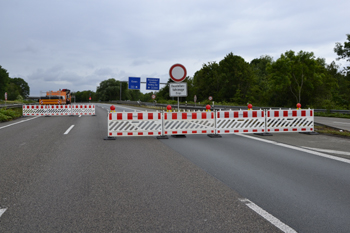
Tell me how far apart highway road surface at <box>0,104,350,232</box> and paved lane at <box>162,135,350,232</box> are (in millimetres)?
14

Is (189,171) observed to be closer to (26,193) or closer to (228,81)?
(26,193)

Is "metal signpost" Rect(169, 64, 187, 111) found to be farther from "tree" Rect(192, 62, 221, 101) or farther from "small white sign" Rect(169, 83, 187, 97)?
"tree" Rect(192, 62, 221, 101)

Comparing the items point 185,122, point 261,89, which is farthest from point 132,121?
point 261,89

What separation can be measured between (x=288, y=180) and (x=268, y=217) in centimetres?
186

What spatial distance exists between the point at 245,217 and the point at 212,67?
74436mm

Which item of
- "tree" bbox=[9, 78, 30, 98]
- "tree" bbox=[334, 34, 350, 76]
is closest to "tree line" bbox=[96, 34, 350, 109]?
"tree" bbox=[334, 34, 350, 76]

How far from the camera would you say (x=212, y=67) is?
2982 inches

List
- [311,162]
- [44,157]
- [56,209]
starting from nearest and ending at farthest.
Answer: [56,209], [311,162], [44,157]

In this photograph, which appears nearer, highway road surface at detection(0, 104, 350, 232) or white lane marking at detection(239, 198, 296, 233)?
white lane marking at detection(239, 198, 296, 233)

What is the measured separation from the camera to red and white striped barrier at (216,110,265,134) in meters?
11.3

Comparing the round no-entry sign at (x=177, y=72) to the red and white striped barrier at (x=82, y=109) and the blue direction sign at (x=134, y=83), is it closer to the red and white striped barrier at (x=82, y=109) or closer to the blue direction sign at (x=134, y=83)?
the red and white striped barrier at (x=82, y=109)

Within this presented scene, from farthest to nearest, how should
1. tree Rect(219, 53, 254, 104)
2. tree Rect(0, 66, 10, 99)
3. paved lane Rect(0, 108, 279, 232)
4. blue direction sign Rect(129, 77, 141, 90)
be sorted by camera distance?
tree Rect(0, 66, 10, 99) → tree Rect(219, 53, 254, 104) → blue direction sign Rect(129, 77, 141, 90) → paved lane Rect(0, 108, 279, 232)

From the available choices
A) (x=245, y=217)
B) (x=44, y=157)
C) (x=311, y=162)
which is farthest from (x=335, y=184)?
(x=44, y=157)

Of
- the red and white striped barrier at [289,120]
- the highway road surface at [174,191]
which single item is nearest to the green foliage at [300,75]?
the red and white striped barrier at [289,120]
